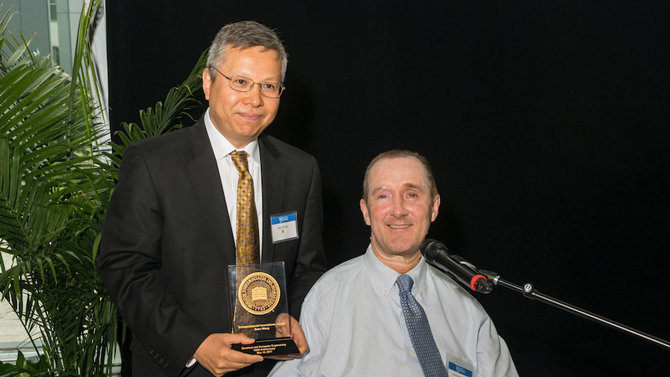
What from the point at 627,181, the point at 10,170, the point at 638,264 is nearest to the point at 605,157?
the point at 627,181

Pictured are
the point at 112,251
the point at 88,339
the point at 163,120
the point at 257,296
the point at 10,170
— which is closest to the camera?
the point at 257,296

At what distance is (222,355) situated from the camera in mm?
2008

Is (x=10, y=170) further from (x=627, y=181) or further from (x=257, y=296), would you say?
(x=627, y=181)

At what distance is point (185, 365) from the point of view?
2115 mm

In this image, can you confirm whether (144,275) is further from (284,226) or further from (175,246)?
(284,226)

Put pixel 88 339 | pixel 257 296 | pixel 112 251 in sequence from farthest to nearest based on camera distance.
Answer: pixel 88 339, pixel 112 251, pixel 257 296

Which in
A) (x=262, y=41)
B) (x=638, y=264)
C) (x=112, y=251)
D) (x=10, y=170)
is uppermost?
(x=262, y=41)

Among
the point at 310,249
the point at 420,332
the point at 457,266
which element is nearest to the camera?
the point at 457,266

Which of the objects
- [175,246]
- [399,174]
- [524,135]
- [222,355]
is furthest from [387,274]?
[524,135]

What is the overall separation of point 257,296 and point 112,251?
1.65 ft

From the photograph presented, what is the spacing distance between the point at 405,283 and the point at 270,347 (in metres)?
0.48

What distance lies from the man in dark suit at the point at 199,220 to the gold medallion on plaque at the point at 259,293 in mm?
51

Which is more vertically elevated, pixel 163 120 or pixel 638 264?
pixel 163 120

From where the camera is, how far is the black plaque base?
78.7 inches
